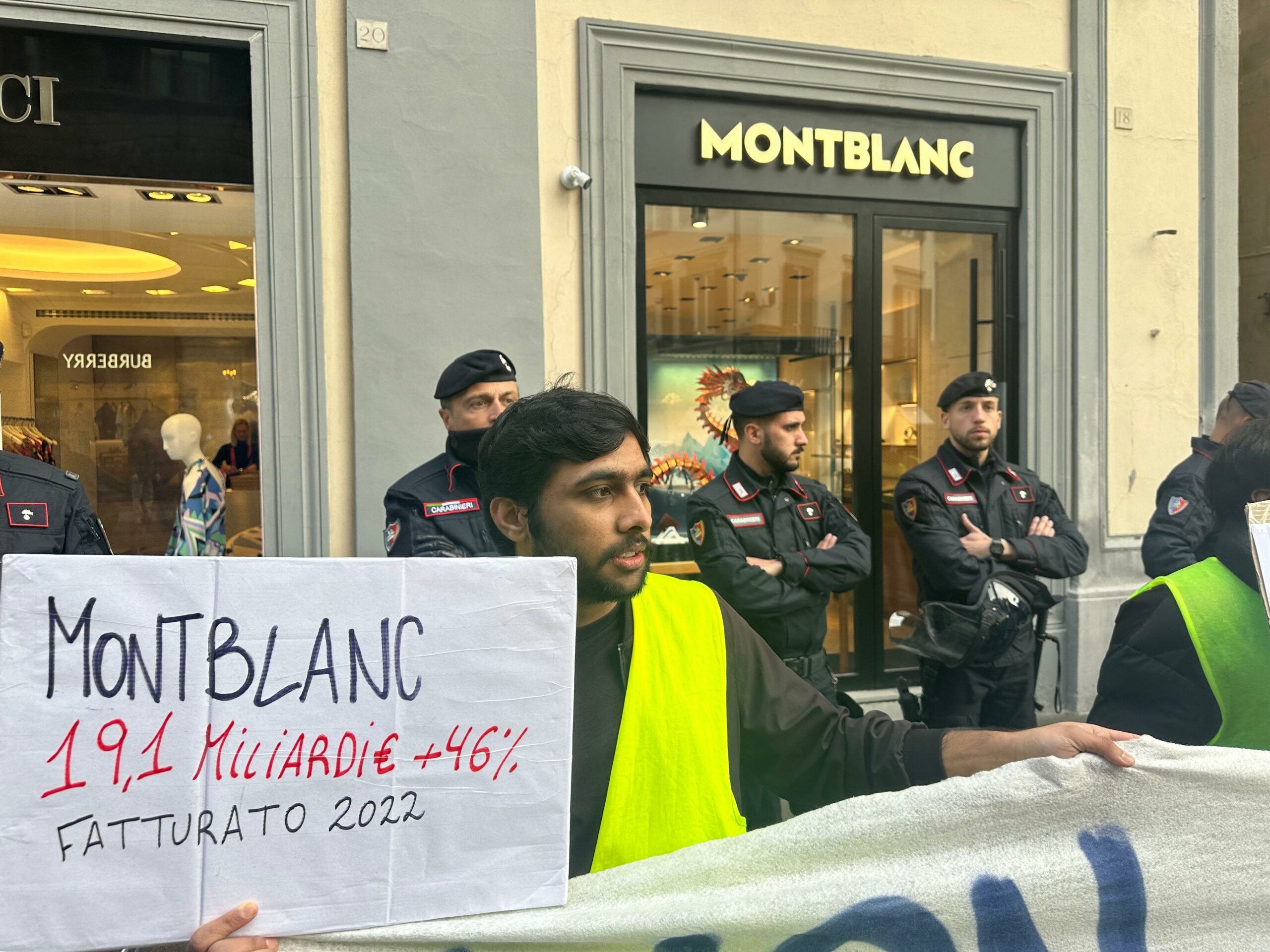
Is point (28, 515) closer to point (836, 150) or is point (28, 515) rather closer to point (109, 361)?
point (109, 361)

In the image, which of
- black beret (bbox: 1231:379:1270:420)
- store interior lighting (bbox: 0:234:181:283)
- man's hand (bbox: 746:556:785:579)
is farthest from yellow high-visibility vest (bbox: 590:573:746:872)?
store interior lighting (bbox: 0:234:181:283)

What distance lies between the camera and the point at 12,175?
5309 millimetres

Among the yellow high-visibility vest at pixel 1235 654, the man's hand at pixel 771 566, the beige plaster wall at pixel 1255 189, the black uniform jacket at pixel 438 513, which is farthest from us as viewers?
the beige plaster wall at pixel 1255 189

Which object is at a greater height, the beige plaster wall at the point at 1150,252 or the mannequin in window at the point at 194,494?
the beige plaster wall at the point at 1150,252

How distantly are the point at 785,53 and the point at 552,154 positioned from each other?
1.67 m

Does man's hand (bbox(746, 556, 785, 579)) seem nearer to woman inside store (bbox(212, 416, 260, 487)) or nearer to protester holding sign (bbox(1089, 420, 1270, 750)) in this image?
protester holding sign (bbox(1089, 420, 1270, 750))

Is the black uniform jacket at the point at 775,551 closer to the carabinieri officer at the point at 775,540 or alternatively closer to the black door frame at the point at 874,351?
the carabinieri officer at the point at 775,540

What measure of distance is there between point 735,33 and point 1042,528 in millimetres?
3489

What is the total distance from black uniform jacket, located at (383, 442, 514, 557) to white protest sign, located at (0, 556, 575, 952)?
2207 mm

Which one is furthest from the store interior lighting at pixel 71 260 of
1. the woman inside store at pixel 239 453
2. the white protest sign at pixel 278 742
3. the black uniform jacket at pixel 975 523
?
the white protest sign at pixel 278 742

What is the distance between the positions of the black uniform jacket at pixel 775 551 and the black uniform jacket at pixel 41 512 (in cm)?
251

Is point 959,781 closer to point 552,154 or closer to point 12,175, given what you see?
point 552,154

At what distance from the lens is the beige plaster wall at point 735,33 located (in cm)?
577

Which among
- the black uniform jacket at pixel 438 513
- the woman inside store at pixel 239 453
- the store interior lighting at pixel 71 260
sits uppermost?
the store interior lighting at pixel 71 260
